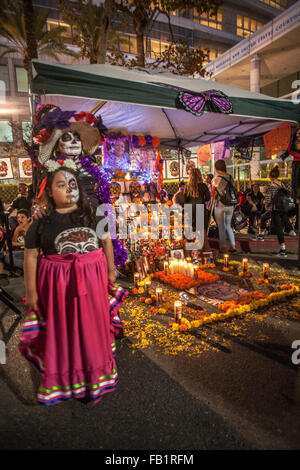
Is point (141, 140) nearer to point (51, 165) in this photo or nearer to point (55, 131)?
point (55, 131)

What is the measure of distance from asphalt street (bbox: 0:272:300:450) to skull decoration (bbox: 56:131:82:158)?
226cm

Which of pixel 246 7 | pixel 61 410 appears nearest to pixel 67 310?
pixel 61 410

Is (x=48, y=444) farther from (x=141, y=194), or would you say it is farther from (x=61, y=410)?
(x=141, y=194)

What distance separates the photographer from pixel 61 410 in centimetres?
243

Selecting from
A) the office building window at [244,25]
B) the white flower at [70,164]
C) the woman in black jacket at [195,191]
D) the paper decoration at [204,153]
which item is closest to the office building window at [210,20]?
the office building window at [244,25]

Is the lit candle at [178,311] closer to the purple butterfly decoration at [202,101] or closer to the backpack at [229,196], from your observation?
the purple butterfly decoration at [202,101]

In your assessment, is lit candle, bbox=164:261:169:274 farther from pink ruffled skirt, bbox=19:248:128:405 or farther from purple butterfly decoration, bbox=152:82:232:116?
pink ruffled skirt, bbox=19:248:128:405

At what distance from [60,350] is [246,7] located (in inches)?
1888

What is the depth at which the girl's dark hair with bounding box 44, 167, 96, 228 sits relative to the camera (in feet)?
7.86

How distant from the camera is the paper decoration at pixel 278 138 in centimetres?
646

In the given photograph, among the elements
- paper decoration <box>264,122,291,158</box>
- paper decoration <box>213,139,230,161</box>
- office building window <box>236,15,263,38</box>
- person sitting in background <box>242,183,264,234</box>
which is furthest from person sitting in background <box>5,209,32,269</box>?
office building window <box>236,15,263,38</box>

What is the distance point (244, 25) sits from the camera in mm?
38062

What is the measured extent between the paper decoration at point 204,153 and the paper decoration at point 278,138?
2.18 meters

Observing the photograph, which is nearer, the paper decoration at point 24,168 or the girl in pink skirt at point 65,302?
the girl in pink skirt at point 65,302
